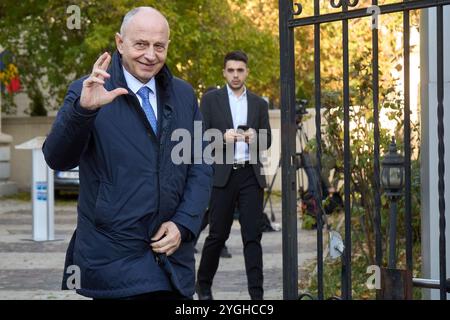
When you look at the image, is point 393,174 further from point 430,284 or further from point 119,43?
point 119,43

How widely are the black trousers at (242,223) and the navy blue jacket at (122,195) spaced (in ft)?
11.8

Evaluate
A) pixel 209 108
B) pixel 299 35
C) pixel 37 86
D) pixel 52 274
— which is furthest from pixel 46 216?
pixel 37 86

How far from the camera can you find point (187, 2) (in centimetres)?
1844

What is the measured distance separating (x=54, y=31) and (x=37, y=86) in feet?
20.6

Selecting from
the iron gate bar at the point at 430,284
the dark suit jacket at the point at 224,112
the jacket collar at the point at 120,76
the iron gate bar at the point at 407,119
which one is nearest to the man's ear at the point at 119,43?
the jacket collar at the point at 120,76

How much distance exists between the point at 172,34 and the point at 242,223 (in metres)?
10.0

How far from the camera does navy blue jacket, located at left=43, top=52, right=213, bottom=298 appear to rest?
4.12 metres

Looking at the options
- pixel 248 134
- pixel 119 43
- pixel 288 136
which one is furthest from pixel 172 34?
pixel 119 43

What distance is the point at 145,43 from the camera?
4.27 m

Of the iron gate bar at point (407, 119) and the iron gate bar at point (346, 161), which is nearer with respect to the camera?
the iron gate bar at point (407, 119)

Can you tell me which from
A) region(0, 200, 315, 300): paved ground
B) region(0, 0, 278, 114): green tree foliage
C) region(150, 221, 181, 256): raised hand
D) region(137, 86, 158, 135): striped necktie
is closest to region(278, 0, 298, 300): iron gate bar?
region(137, 86, 158, 135): striped necktie

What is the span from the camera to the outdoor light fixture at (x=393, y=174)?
598 centimetres

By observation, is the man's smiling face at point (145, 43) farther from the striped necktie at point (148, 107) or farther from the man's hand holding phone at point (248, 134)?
the man's hand holding phone at point (248, 134)
